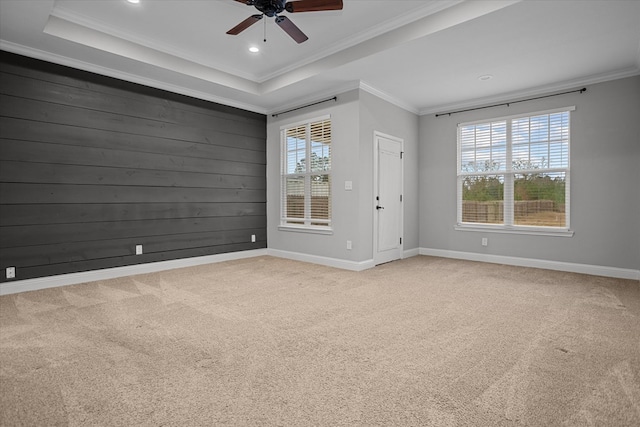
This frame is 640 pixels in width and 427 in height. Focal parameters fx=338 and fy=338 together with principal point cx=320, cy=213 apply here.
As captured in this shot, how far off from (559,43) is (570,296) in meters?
2.66

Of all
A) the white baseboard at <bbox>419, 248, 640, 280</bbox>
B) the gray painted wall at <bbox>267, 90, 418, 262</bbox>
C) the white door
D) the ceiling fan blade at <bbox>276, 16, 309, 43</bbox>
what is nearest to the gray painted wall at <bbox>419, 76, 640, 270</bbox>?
the white baseboard at <bbox>419, 248, 640, 280</bbox>

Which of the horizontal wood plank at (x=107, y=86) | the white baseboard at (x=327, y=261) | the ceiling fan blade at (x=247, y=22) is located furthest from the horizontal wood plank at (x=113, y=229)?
the ceiling fan blade at (x=247, y=22)

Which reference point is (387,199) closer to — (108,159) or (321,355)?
(321,355)

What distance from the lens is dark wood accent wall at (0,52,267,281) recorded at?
373 centimetres

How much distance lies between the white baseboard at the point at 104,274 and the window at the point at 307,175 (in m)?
1.24

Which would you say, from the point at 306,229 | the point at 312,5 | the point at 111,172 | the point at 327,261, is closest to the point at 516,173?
the point at 327,261

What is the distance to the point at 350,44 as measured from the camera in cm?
405

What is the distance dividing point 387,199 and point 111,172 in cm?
397

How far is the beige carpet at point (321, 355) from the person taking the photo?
160 centimetres

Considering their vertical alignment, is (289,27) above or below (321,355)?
above

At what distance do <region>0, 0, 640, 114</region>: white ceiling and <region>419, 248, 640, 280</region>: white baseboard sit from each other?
2.49m

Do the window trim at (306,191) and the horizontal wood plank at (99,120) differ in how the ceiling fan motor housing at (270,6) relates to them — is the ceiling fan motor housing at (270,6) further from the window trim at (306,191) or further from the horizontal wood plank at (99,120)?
the horizontal wood plank at (99,120)

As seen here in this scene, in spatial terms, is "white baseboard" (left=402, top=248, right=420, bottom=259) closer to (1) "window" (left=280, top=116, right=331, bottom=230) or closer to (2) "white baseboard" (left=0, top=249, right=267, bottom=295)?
(1) "window" (left=280, top=116, right=331, bottom=230)

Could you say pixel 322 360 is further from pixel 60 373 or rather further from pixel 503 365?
pixel 60 373
